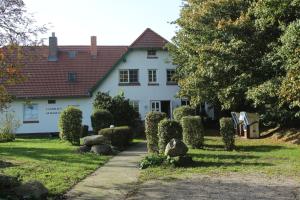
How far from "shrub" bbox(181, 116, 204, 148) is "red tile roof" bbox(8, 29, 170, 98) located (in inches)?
796

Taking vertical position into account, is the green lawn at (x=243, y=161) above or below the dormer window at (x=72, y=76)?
below

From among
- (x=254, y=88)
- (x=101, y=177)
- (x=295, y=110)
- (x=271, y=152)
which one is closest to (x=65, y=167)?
(x=101, y=177)

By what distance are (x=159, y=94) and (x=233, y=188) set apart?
31640mm

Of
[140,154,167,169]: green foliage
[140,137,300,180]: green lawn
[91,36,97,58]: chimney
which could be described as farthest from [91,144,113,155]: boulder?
[91,36,97,58]: chimney

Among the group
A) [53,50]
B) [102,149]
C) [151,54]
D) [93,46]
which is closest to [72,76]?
[53,50]

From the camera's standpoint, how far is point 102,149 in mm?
22344

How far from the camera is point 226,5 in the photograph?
101 feet

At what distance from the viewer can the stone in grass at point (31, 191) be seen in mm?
11508

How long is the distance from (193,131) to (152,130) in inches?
94.0

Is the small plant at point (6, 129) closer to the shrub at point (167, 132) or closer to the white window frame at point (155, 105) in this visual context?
the white window frame at point (155, 105)

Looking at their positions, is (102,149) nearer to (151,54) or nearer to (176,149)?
(176,149)

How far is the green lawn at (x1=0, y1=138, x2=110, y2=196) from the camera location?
14289 millimetres

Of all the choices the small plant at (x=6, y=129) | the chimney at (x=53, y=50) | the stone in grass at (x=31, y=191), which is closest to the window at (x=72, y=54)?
the chimney at (x=53, y=50)

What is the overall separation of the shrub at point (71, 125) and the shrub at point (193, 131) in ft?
22.2
